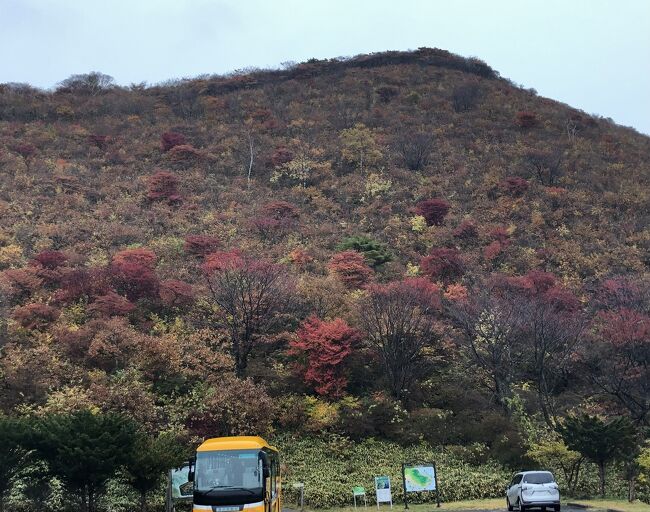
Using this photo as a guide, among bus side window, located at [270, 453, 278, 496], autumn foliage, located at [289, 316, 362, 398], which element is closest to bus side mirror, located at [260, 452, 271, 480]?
bus side window, located at [270, 453, 278, 496]

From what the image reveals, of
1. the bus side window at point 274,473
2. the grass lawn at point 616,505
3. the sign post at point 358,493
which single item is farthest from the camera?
the sign post at point 358,493

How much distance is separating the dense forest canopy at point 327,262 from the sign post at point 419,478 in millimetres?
5441

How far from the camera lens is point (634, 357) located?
31.4 m

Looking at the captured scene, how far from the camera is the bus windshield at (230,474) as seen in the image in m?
15.4

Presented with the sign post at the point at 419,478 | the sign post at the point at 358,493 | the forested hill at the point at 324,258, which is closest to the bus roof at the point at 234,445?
the sign post at the point at 358,493

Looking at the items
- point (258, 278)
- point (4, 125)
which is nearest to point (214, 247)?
point (258, 278)

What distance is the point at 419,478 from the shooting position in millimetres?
23141

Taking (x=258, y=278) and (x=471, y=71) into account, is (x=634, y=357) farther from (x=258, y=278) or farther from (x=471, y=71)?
Answer: (x=471, y=71)

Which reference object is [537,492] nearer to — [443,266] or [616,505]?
[616,505]

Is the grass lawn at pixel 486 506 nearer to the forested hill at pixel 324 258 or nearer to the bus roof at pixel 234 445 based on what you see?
the forested hill at pixel 324 258

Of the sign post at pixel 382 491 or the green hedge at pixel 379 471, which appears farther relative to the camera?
the green hedge at pixel 379 471

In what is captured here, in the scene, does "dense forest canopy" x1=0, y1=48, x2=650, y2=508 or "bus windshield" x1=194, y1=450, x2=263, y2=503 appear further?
"dense forest canopy" x1=0, y1=48, x2=650, y2=508

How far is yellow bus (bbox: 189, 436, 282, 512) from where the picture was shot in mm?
15320

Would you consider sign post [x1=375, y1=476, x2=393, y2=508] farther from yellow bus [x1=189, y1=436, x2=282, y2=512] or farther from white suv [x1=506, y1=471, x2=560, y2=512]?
yellow bus [x1=189, y1=436, x2=282, y2=512]
